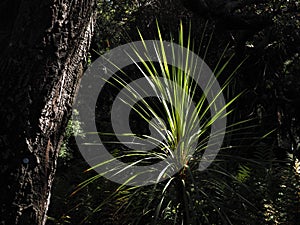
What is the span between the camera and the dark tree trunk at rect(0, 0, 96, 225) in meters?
1.78

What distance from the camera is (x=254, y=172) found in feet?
11.9

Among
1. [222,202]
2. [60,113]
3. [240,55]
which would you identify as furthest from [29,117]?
[240,55]

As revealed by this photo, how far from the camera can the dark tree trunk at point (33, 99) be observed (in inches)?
69.9

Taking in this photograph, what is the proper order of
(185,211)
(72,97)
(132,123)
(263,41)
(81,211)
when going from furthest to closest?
(132,123) → (263,41) → (81,211) → (185,211) → (72,97)

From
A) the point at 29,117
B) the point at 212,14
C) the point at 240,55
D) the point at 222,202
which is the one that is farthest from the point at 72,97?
the point at 240,55

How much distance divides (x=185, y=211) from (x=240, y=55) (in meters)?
2.73

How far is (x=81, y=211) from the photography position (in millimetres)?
3592

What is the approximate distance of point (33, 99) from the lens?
70.1 inches

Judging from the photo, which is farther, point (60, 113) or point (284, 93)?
point (284, 93)

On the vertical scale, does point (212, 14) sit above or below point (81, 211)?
above

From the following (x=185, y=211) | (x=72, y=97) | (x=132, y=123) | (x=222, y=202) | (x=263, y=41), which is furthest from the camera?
(x=132, y=123)

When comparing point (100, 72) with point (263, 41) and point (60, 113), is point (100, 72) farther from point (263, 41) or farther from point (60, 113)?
point (60, 113)

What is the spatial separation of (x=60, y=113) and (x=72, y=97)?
3.6 inches

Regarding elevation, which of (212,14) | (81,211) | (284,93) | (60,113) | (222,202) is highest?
(212,14)
